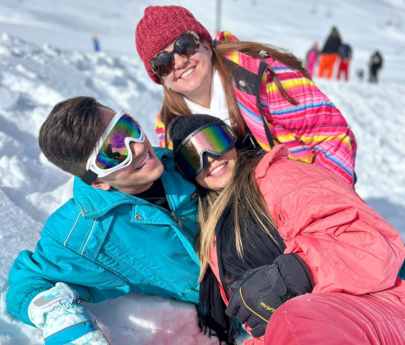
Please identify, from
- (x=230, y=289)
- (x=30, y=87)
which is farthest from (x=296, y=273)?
(x=30, y=87)

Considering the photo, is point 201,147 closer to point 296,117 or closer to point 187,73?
point 187,73

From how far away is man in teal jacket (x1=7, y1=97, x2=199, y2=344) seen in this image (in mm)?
1629

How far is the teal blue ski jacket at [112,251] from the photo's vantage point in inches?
67.0

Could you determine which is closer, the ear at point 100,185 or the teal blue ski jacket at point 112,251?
the teal blue ski jacket at point 112,251

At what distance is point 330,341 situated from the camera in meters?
1.18

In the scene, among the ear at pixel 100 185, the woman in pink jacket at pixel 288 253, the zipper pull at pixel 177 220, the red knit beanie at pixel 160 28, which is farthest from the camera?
the red knit beanie at pixel 160 28

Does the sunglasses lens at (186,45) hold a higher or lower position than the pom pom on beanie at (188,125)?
higher

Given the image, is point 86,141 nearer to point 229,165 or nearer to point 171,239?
point 171,239

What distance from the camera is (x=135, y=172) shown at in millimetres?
1850

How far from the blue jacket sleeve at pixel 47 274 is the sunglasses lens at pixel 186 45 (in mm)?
1330

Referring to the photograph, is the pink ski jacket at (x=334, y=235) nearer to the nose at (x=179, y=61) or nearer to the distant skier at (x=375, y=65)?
the nose at (x=179, y=61)

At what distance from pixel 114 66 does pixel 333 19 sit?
38.8 metres

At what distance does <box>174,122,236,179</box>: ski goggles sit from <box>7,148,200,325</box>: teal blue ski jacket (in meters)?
0.12

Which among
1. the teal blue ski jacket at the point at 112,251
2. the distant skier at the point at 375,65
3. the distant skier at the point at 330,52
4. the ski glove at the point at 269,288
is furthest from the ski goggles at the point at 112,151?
the distant skier at the point at 375,65
